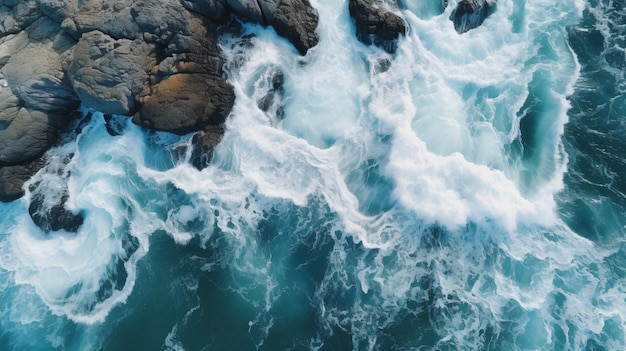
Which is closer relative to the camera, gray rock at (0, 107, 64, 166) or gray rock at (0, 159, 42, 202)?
gray rock at (0, 107, 64, 166)

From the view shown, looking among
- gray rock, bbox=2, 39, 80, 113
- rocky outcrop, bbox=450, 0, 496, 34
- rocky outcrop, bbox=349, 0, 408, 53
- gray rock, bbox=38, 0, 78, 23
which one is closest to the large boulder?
rocky outcrop, bbox=349, 0, 408, 53

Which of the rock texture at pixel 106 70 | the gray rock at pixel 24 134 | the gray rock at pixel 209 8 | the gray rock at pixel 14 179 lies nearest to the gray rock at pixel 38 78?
the rock texture at pixel 106 70

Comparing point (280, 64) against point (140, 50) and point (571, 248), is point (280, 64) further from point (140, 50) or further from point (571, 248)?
point (571, 248)

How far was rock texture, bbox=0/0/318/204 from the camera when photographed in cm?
2553

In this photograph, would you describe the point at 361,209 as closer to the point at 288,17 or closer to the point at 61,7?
the point at 288,17

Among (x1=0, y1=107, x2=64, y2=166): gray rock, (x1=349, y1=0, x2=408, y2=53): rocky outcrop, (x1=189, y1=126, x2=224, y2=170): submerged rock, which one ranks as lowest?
(x1=0, y1=107, x2=64, y2=166): gray rock

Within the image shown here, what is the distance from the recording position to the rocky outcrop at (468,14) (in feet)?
94.7

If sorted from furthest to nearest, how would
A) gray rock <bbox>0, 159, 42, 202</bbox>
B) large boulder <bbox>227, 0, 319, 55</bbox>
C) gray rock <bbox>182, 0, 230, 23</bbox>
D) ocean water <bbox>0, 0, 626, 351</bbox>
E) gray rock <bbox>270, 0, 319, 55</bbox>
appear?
1. gray rock <bbox>270, 0, 319, 55</bbox>
2. large boulder <bbox>227, 0, 319, 55</bbox>
3. gray rock <bbox>182, 0, 230, 23</bbox>
4. gray rock <bbox>0, 159, 42, 202</bbox>
5. ocean water <bbox>0, 0, 626, 351</bbox>

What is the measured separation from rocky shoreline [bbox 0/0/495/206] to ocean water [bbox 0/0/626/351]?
129 cm

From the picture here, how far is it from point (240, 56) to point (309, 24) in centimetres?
510

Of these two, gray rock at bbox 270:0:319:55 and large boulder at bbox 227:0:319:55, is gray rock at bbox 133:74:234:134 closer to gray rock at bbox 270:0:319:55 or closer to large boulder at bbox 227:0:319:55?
large boulder at bbox 227:0:319:55

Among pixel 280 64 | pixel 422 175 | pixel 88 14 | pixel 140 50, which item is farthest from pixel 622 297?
pixel 88 14

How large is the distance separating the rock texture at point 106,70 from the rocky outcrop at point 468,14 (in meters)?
12.1

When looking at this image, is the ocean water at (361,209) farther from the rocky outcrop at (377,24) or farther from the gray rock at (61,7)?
the gray rock at (61,7)
